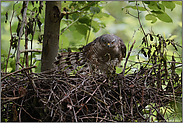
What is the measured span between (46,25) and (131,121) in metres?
1.36

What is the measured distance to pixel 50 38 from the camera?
2.00 m

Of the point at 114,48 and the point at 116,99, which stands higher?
the point at 114,48

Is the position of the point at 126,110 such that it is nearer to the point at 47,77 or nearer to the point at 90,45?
the point at 47,77

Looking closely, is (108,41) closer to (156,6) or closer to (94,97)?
(156,6)

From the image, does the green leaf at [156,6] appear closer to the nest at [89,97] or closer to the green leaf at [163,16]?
the green leaf at [163,16]

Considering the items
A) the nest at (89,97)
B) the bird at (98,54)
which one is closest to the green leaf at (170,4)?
the nest at (89,97)

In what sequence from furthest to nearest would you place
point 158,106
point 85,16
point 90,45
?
1. point 90,45
2. point 85,16
3. point 158,106

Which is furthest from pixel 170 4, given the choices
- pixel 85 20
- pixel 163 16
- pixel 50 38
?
pixel 50 38

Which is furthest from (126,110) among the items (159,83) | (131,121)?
(159,83)

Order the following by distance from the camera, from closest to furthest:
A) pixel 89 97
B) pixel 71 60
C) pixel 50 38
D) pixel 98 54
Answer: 1. pixel 89 97
2. pixel 50 38
3. pixel 71 60
4. pixel 98 54

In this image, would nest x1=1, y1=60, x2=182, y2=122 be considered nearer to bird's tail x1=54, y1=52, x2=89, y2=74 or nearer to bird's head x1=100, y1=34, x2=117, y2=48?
bird's tail x1=54, y1=52, x2=89, y2=74

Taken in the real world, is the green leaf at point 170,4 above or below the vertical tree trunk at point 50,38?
above

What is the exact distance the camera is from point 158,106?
137 centimetres

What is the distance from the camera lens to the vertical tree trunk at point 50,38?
6.57 feet
